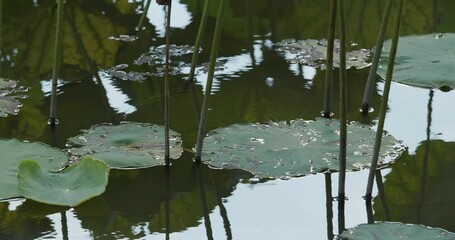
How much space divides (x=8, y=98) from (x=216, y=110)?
2.76 ft

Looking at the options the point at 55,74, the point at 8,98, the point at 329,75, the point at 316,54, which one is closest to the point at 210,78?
the point at 329,75

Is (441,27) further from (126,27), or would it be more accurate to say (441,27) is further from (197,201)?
(197,201)

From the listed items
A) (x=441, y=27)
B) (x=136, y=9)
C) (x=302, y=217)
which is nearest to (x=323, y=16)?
(x=441, y=27)

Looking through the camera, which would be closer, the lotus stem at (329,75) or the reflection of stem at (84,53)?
the lotus stem at (329,75)

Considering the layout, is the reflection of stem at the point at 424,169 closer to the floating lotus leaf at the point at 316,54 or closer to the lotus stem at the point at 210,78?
the floating lotus leaf at the point at 316,54

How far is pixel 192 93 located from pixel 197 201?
0.99 meters

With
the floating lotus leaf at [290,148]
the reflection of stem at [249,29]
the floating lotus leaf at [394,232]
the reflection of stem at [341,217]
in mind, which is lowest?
the reflection of stem at [341,217]

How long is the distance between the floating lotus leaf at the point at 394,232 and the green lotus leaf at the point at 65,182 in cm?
74

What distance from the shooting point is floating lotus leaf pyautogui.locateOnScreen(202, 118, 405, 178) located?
9.25 feet

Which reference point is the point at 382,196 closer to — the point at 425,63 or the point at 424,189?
the point at 424,189

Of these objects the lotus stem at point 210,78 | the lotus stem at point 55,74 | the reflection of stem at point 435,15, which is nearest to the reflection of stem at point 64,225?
the lotus stem at point 210,78

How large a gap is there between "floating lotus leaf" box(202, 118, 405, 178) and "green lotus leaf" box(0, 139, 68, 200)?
19.3 inches

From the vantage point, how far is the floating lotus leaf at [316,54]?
3992 mm

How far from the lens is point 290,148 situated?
2898 millimetres
